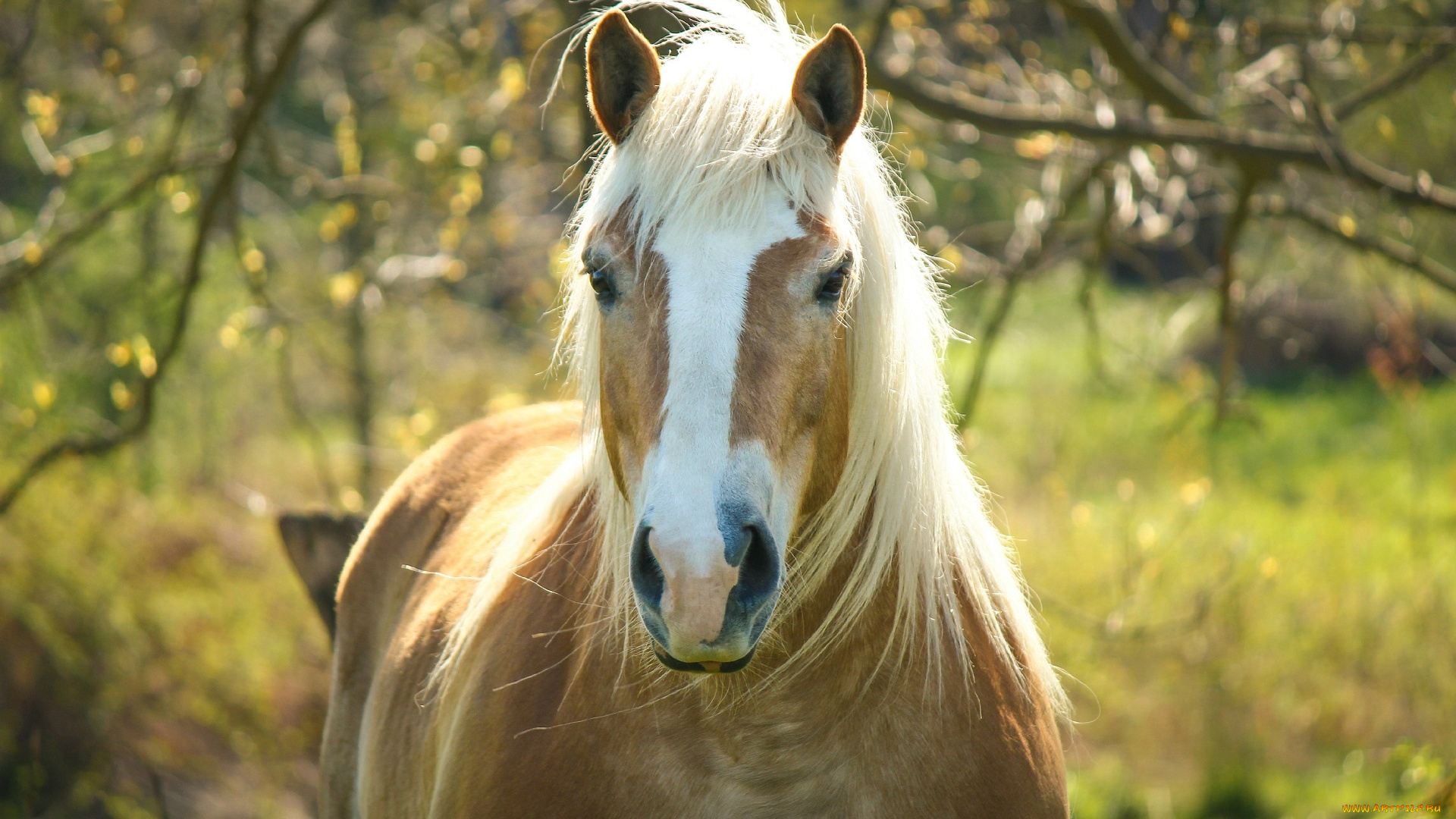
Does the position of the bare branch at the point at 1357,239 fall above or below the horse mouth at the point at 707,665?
below

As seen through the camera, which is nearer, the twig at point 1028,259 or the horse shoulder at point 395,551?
the horse shoulder at point 395,551

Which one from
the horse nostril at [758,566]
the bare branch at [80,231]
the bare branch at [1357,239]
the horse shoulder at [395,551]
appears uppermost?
the horse nostril at [758,566]

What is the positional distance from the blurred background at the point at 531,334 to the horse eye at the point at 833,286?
181 centimetres

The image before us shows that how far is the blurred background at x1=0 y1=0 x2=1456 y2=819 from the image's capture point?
13.1 feet

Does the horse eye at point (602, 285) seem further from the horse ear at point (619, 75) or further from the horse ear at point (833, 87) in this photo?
the horse ear at point (833, 87)

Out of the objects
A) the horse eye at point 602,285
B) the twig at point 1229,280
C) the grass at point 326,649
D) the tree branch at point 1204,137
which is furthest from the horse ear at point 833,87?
the grass at point 326,649

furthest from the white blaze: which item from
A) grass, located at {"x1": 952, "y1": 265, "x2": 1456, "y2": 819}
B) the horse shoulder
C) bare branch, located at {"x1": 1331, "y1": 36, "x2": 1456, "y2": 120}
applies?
grass, located at {"x1": 952, "y1": 265, "x2": 1456, "y2": 819}

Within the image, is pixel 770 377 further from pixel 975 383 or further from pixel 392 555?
pixel 975 383

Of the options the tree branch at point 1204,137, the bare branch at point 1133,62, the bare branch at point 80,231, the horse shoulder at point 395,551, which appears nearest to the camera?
the horse shoulder at point 395,551

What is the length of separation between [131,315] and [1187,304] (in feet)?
18.5

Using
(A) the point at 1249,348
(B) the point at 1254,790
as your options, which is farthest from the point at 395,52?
(A) the point at 1249,348

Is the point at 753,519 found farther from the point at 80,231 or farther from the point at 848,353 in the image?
the point at 80,231

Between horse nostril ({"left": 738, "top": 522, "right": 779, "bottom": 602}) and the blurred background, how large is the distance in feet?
7.34

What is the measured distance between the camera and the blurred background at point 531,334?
13.1 feet
